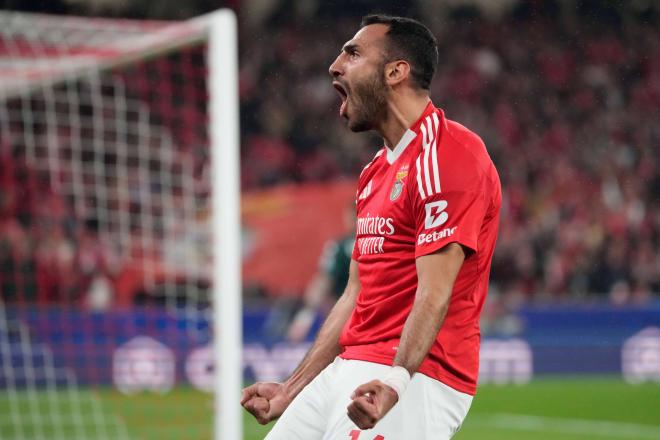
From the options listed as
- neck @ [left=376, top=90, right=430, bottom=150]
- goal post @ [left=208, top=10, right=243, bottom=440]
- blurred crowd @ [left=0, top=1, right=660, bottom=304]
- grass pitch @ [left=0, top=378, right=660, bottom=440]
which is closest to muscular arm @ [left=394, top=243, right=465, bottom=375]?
neck @ [left=376, top=90, right=430, bottom=150]

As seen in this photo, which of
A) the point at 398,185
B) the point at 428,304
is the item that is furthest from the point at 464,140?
the point at 428,304

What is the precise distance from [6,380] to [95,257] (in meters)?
2.18

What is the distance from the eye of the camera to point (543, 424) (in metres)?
11.4

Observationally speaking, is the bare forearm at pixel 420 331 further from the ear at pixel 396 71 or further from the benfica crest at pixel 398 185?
the ear at pixel 396 71

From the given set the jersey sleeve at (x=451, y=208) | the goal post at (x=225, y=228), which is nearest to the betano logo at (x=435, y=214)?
the jersey sleeve at (x=451, y=208)

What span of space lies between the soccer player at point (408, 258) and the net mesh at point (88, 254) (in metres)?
4.73

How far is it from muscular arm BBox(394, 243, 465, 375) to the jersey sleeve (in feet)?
0.11

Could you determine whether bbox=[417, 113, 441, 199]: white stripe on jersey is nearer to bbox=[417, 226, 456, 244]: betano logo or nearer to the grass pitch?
bbox=[417, 226, 456, 244]: betano logo

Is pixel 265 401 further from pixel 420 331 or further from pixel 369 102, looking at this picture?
pixel 369 102

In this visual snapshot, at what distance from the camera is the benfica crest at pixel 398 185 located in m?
3.70

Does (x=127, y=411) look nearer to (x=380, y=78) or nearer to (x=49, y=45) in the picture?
(x=49, y=45)

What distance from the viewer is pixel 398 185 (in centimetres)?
372

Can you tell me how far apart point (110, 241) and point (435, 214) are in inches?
504

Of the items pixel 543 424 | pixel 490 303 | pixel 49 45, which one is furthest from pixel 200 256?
pixel 49 45
